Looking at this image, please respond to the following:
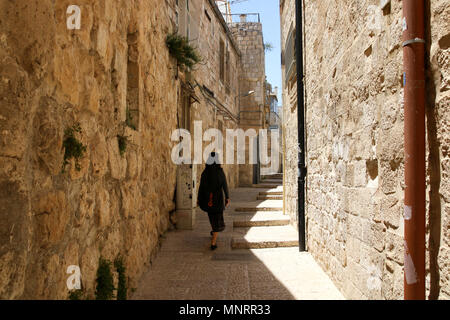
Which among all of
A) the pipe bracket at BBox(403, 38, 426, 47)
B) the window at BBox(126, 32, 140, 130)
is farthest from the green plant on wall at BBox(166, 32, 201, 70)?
the pipe bracket at BBox(403, 38, 426, 47)

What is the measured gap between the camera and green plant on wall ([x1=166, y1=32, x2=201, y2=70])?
5879 millimetres

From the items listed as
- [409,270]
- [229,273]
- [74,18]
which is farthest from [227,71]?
[409,270]

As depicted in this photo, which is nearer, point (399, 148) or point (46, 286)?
point (46, 286)

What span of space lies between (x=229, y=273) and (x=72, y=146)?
2.67m

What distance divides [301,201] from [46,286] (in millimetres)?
3984

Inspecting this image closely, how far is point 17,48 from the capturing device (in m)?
1.50

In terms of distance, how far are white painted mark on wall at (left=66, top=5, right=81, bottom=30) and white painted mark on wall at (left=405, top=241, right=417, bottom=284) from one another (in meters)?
2.19

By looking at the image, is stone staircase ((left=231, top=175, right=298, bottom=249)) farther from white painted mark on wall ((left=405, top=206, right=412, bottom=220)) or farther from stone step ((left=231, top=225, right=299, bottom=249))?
white painted mark on wall ((left=405, top=206, right=412, bottom=220))

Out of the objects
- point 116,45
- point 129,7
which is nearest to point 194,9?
point 129,7

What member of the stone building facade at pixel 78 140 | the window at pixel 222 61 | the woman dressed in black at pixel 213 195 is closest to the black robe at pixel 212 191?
the woman dressed in black at pixel 213 195

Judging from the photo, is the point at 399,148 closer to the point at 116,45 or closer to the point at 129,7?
the point at 116,45

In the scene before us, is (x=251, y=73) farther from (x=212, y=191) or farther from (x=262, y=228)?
(x=212, y=191)

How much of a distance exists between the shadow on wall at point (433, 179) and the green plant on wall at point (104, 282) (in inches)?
80.0

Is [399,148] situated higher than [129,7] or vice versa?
[129,7]
